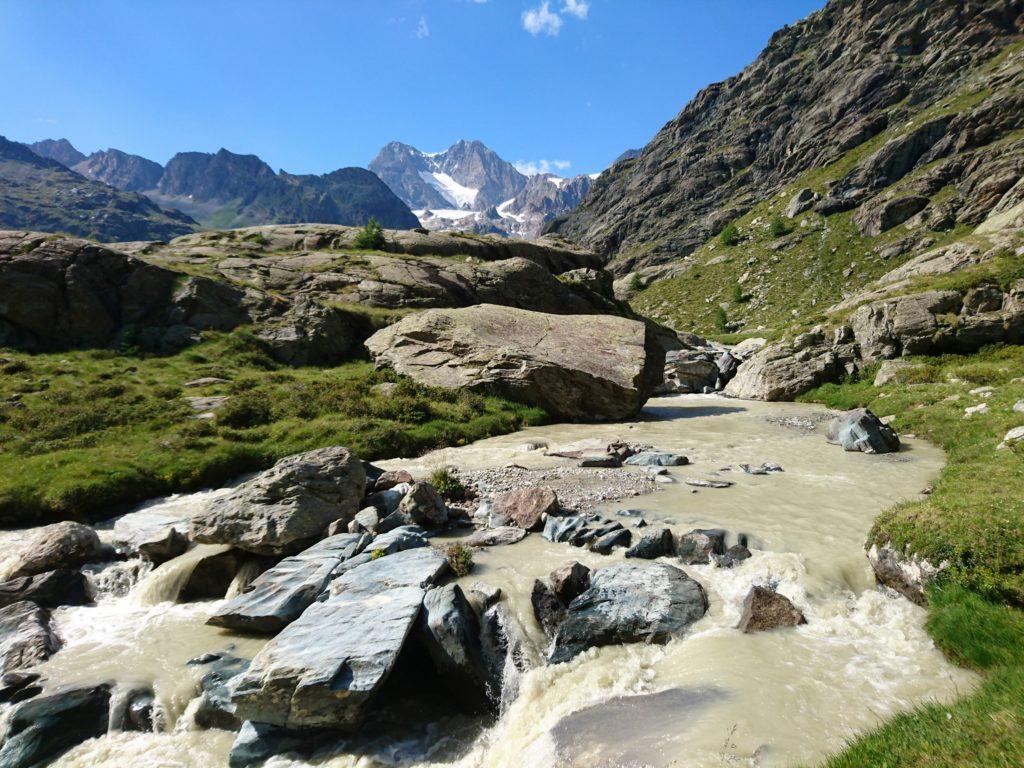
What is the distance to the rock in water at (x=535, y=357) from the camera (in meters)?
33.8

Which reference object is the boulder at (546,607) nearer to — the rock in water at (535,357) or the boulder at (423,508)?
the boulder at (423,508)

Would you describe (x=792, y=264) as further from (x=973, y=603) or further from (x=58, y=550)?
(x=58, y=550)

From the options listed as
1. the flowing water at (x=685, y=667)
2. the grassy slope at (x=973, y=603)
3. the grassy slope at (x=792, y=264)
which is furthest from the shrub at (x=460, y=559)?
the grassy slope at (x=792, y=264)

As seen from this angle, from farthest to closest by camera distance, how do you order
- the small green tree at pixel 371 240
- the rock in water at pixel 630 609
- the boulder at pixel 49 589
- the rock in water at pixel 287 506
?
the small green tree at pixel 371 240, the rock in water at pixel 287 506, the boulder at pixel 49 589, the rock in water at pixel 630 609

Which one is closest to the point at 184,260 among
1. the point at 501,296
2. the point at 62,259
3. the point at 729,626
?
the point at 62,259

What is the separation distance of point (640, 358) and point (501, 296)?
2639 centimetres

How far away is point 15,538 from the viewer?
634 inches

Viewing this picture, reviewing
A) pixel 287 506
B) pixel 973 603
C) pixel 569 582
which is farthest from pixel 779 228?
pixel 287 506

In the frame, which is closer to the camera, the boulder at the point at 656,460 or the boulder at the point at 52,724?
the boulder at the point at 52,724

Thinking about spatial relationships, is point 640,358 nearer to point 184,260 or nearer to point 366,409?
point 366,409

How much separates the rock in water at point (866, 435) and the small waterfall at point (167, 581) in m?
26.5

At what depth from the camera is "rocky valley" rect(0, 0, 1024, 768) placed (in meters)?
7.79

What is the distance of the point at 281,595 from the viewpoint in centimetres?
1122

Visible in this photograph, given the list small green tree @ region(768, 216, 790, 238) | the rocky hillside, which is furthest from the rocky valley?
small green tree @ region(768, 216, 790, 238)
